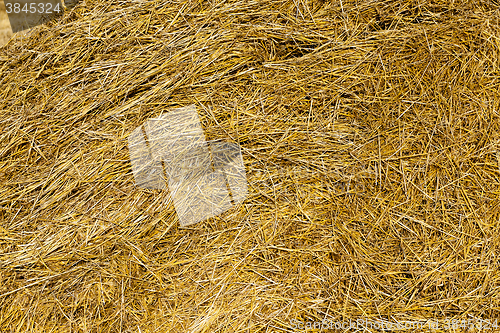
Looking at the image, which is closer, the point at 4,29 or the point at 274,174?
the point at 274,174

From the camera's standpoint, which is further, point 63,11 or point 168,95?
point 63,11

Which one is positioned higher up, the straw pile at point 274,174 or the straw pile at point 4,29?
the straw pile at point 4,29

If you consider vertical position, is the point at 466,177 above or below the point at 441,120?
below

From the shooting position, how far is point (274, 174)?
1.69 m

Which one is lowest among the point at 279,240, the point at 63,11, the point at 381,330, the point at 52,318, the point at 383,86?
the point at 381,330

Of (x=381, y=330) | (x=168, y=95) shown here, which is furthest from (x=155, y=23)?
(x=381, y=330)

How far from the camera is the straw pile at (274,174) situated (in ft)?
5.36

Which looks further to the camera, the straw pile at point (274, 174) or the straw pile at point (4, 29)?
the straw pile at point (4, 29)

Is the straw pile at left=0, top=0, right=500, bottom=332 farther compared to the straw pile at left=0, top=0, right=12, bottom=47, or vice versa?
the straw pile at left=0, top=0, right=12, bottom=47

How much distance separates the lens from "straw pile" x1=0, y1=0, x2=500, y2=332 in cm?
163

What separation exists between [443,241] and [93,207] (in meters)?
2.01

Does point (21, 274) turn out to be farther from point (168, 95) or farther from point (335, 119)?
point (335, 119)

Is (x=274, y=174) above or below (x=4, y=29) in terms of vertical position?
below

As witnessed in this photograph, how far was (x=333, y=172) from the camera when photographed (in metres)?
1.68
